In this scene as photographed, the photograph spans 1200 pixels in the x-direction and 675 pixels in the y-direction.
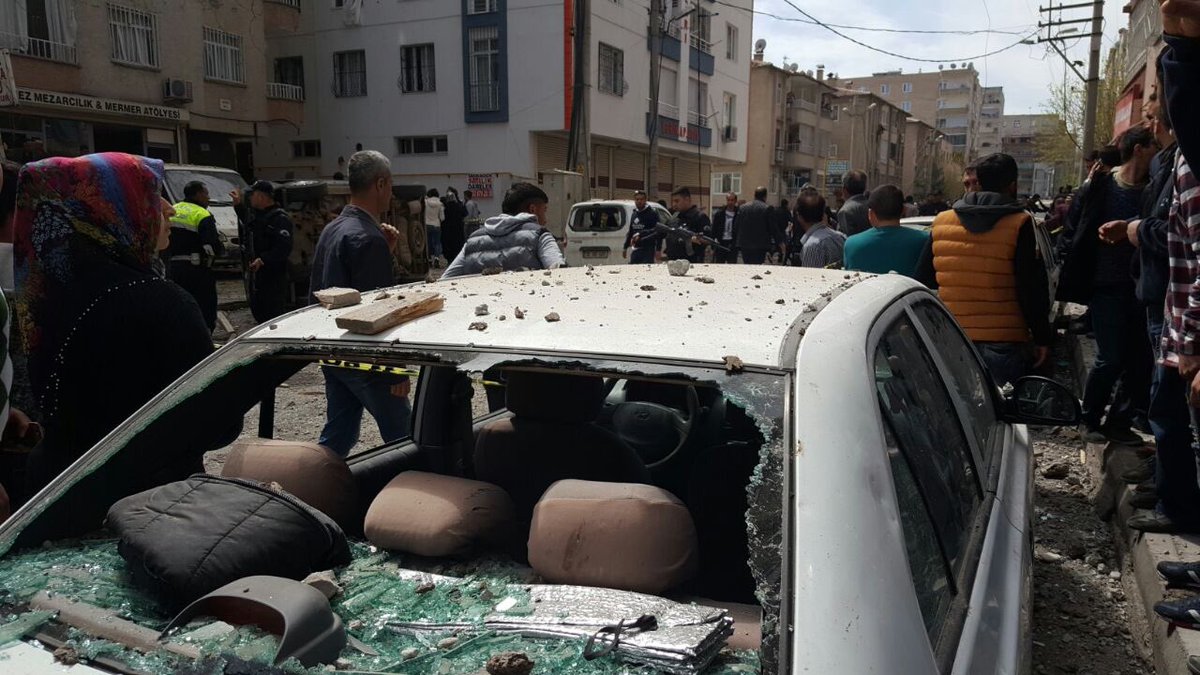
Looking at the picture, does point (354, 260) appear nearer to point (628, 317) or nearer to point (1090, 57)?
point (628, 317)

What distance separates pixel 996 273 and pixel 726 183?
127 ft

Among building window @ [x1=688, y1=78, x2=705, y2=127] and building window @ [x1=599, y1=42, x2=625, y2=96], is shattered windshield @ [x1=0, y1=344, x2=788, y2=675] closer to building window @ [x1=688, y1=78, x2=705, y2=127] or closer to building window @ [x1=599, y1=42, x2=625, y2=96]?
building window @ [x1=599, y1=42, x2=625, y2=96]

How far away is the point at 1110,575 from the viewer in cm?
376

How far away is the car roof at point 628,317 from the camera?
167 centimetres

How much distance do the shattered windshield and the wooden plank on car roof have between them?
2.4 inches

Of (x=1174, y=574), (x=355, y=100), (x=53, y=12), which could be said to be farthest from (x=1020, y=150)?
(x=1174, y=574)

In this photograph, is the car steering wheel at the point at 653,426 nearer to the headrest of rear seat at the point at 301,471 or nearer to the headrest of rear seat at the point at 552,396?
the headrest of rear seat at the point at 552,396

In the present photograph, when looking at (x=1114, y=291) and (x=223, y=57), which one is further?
(x=223, y=57)

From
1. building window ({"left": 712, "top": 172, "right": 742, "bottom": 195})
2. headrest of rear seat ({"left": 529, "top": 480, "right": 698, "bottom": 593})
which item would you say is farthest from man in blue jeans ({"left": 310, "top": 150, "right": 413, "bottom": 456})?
building window ({"left": 712, "top": 172, "right": 742, "bottom": 195})

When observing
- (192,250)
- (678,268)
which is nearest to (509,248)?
(678,268)

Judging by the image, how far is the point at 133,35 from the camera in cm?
2064

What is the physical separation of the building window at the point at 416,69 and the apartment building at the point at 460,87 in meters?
0.04

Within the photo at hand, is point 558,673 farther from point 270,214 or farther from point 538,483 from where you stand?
point 270,214

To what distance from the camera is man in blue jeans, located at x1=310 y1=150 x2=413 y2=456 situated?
402cm
